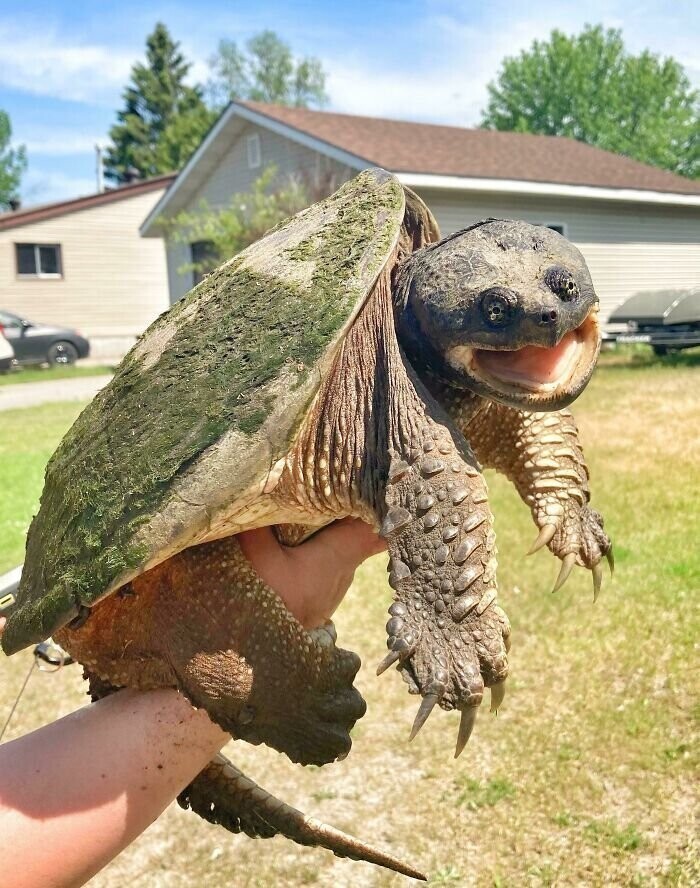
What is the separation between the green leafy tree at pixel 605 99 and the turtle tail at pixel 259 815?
133 feet

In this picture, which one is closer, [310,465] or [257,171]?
[310,465]

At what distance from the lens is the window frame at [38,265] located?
18.9 metres

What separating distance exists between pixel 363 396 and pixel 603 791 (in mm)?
1590

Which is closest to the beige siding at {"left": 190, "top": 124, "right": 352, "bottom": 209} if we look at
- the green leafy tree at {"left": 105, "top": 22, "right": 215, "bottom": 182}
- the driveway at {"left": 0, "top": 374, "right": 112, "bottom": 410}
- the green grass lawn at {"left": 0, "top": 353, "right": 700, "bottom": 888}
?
the driveway at {"left": 0, "top": 374, "right": 112, "bottom": 410}

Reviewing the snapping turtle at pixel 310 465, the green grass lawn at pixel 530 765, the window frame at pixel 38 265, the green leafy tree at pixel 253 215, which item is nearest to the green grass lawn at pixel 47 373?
the window frame at pixel 38 265

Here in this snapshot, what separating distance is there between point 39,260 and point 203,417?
65.6 ft

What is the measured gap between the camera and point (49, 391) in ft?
41.1

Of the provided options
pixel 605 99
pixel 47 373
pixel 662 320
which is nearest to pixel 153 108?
pixel 605 99

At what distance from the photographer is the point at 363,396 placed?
4.42 ft

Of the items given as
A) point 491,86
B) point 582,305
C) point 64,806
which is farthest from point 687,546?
point 491,86

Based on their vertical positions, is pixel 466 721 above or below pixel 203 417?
below

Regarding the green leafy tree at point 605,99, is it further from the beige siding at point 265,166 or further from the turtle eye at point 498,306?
the turtle eye at point 498,306

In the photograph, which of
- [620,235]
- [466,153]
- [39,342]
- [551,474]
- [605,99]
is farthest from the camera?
[605,99]

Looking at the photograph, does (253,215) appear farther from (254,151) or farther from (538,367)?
(538,367)
